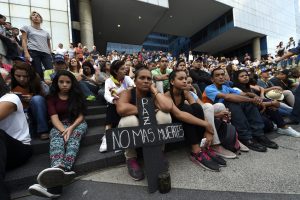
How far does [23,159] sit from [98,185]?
95 centimetres

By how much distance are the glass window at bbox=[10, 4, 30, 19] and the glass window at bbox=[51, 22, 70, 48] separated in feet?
4.02

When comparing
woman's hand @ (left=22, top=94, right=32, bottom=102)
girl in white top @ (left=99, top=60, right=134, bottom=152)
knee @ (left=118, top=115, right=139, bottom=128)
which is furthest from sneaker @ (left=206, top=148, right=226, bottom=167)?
woman's hand @ (left=22, top=94, right=32, bottom=102)

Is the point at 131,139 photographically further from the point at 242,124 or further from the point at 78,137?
the point at 242,124

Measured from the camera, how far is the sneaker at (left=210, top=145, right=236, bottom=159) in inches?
99.7

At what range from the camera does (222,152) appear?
2.59 metres

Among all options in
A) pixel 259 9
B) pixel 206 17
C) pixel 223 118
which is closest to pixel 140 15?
pixel 206 17

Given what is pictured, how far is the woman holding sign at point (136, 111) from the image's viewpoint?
218 centimetres

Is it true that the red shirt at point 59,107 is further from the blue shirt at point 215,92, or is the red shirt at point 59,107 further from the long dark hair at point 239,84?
the long dark hair at point 239,84

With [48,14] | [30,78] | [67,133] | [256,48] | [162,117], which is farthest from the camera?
[256,48]

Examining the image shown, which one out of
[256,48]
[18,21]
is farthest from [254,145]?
[256,48]

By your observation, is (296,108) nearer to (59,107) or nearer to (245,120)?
(245,120)

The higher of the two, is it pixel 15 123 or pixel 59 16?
pixel 59 16

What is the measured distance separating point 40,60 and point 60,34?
6786 millimetres

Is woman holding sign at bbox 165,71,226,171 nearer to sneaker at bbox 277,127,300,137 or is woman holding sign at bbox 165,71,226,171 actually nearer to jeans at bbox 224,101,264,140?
jeans at bbox 224,101,264,140
